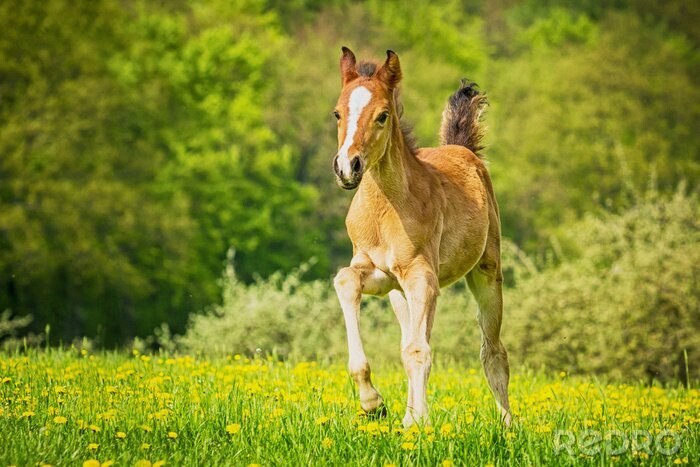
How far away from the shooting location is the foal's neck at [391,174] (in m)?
6.88

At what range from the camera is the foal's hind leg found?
7906 millimetres

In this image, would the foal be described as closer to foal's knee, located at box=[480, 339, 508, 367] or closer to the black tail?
foal's knee, located at box=[480, 339, 508, 367]

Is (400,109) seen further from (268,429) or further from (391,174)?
A: (268,429)

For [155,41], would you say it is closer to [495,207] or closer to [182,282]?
[182,282]

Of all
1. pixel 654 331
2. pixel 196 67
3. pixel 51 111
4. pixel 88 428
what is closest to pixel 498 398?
pixel 88 428

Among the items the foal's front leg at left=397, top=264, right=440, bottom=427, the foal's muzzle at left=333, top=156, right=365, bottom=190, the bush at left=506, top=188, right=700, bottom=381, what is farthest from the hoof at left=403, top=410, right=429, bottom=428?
the bush at left=506, top=188, right=700, bottom=381

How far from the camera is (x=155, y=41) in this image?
126 ft

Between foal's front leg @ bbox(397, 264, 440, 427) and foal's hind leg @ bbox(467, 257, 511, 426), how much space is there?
1376 mm

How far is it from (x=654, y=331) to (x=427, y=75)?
3322cm

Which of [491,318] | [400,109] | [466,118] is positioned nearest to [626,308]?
[466,118]

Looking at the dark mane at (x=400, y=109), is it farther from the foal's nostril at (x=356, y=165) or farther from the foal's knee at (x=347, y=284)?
the foal's knee at (x=347, y=284)

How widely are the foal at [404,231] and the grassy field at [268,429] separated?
39 cm

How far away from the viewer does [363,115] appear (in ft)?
20.7

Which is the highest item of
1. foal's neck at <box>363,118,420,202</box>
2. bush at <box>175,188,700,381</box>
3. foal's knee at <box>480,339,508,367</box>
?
foal's neck at <box>363,118,420,202</box>
